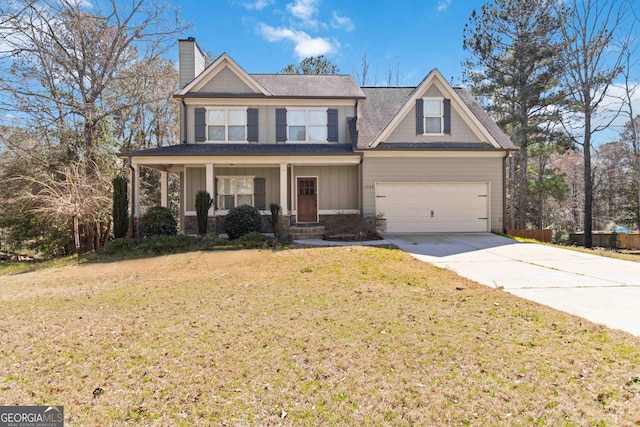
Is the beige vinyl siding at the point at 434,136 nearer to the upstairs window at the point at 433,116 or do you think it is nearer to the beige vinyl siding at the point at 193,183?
the upstairs window at the point at 433,116

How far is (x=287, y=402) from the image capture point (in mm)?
2551

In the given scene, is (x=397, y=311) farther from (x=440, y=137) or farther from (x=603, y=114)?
(x=603, y=114)

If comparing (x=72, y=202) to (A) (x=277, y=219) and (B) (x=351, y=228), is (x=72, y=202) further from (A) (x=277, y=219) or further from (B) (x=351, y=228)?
(B) (x=351, y=228)

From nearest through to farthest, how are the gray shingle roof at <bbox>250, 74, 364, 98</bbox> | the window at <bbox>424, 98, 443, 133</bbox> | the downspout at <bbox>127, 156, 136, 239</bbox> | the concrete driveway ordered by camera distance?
the concrete driveway
the downspout at <bbox>127, 156, 136, 239</bbox>
the window at <bbox>424, 98, 443, 133</bbox>
the gray shingle roof at <bbox>250, 74, 364, 98</bbox>

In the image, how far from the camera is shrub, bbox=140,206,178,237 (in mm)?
12016

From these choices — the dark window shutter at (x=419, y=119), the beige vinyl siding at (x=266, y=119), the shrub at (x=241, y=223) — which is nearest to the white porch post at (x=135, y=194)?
the beige vinyl siding at (x=266, y=119)

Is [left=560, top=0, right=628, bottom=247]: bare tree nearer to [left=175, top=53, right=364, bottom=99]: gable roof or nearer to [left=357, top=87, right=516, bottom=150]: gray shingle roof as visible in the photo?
[left=357, top=87, right=516, bottom=150]: gray shingle roof

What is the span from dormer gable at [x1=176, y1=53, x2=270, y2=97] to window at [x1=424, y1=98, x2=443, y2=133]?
6.67 meters

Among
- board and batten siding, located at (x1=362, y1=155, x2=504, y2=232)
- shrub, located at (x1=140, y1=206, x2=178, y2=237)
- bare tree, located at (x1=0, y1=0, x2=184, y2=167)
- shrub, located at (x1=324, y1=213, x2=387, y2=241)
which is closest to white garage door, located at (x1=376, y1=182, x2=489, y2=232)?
board and batten siding, located at (x1=362, y1=155, x2=504, y2=232)

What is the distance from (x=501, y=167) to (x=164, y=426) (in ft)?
48.0

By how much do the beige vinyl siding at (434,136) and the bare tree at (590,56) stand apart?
Result: 814 cm

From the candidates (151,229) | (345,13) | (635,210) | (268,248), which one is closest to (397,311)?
(268,248)

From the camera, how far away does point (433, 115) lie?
46.7 ft

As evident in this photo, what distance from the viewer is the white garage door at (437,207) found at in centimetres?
1393
